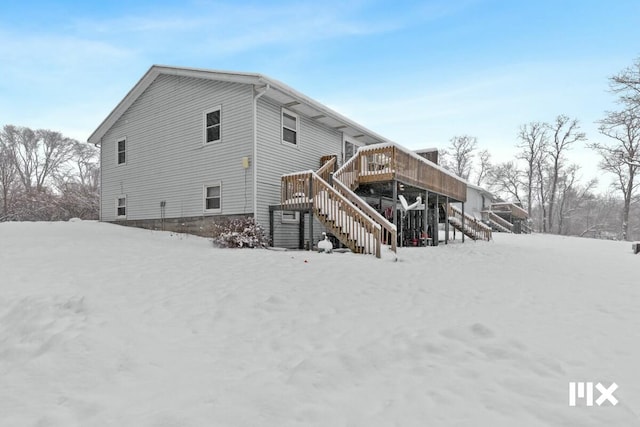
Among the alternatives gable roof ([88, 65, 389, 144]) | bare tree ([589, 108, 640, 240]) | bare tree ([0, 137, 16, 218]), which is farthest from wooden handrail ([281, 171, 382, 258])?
bare tree ([0, 137, 16, 218])

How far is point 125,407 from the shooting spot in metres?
2.37

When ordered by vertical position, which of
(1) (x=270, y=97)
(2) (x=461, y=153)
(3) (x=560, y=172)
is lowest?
(1) (x=270, y=97)

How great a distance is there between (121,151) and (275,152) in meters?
8.49

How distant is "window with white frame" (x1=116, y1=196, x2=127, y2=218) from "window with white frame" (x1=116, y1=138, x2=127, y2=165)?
5.47ft

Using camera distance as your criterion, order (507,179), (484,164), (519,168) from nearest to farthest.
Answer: (519,168), (507,179), (484,164)

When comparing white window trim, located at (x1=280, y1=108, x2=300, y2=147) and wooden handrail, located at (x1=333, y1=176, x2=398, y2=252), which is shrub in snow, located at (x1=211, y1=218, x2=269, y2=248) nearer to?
wooden handrail, located at (x1=333, y1=176, x2=398, y2=252)

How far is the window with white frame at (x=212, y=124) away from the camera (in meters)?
12.2

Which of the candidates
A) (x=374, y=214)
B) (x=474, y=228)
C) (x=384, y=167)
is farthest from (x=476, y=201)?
(x=374, y=214)

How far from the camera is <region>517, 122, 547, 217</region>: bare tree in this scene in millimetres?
34375

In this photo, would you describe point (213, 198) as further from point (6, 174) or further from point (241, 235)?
point (6, 174)

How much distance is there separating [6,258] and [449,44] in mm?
17482

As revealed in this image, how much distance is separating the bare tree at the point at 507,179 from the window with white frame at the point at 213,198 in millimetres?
37914

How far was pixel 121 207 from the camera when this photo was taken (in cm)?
1547

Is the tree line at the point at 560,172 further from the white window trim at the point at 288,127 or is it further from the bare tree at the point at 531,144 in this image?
the white window trim at the point at 288,127
